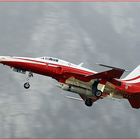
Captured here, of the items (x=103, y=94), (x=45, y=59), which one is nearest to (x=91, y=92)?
(x=103, y=94)

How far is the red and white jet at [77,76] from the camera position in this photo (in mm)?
89000

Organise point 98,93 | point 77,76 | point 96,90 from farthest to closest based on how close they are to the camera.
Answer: point 77,76 < point 96,90 < point 98,93

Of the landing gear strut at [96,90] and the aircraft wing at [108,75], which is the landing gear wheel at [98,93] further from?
the aircraft wing at [108,75]

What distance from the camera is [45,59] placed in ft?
297

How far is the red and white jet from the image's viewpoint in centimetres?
8900

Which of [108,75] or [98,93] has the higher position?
[108,75]

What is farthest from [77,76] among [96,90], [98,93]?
[98,93]

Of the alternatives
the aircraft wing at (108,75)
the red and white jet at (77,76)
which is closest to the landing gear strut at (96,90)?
the red and white jet at (77,76)

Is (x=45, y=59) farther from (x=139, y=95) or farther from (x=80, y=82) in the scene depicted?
(x=139, y=95)

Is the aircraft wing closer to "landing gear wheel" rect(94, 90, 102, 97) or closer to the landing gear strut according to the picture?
the landing gear strut

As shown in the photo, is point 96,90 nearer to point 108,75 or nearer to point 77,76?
point 108,75

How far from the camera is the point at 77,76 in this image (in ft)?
298

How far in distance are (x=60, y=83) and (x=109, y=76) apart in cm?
683

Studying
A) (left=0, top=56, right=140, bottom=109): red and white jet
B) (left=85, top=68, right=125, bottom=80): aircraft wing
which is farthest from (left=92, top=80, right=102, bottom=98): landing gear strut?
(left=85, top=68, right=125, bottom=80): aircraft wing
